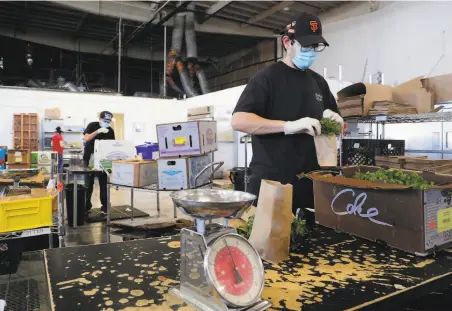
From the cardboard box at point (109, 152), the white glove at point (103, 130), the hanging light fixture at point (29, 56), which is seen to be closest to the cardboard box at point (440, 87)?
the cardboard box at point (109, 152)

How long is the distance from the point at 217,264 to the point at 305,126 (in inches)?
34.4

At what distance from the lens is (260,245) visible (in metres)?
1.05

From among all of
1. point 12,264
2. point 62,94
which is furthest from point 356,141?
point 62,94

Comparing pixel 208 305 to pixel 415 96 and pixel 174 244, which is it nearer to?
pixel 174 244

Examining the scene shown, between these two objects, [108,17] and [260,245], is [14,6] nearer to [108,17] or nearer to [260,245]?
[108,17]

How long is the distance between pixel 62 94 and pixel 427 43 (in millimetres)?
7459

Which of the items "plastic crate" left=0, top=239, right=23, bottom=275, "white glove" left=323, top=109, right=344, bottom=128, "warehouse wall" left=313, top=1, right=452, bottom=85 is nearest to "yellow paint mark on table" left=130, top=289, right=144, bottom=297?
"white glove" left=323, top=109, right=344, bottom=128

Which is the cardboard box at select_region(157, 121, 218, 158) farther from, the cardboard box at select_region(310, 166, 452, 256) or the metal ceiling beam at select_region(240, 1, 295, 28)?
the metal ceiling beam at select_region(240, 1, 295, 28)

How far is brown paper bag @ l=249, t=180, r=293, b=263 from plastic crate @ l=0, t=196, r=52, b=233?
6.74 ft

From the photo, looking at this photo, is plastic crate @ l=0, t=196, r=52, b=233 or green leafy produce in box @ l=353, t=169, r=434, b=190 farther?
plastic crate @ l=0, t=196, r=52, b=233

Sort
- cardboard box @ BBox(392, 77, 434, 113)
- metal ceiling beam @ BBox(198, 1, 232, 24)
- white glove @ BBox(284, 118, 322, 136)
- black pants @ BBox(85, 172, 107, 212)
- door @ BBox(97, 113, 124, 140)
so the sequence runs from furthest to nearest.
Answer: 1. door @ BBox(97, 113, 124, 140)
2. metal ceiling beam @ BBox(198, 1, 232, 24)
3. black pants @ BBox(85, 172, 107, 212)
4. cardboard box @ BBox(392, 77, 434, 113)
5. white glove @ BBox(284, 118, 322, 136)

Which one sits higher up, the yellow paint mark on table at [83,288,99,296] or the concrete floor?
the yellow paint mark on table at [83,288,99,296]

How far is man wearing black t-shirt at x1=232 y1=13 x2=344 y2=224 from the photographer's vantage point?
161cm

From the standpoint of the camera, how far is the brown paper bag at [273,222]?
3.32 ft
